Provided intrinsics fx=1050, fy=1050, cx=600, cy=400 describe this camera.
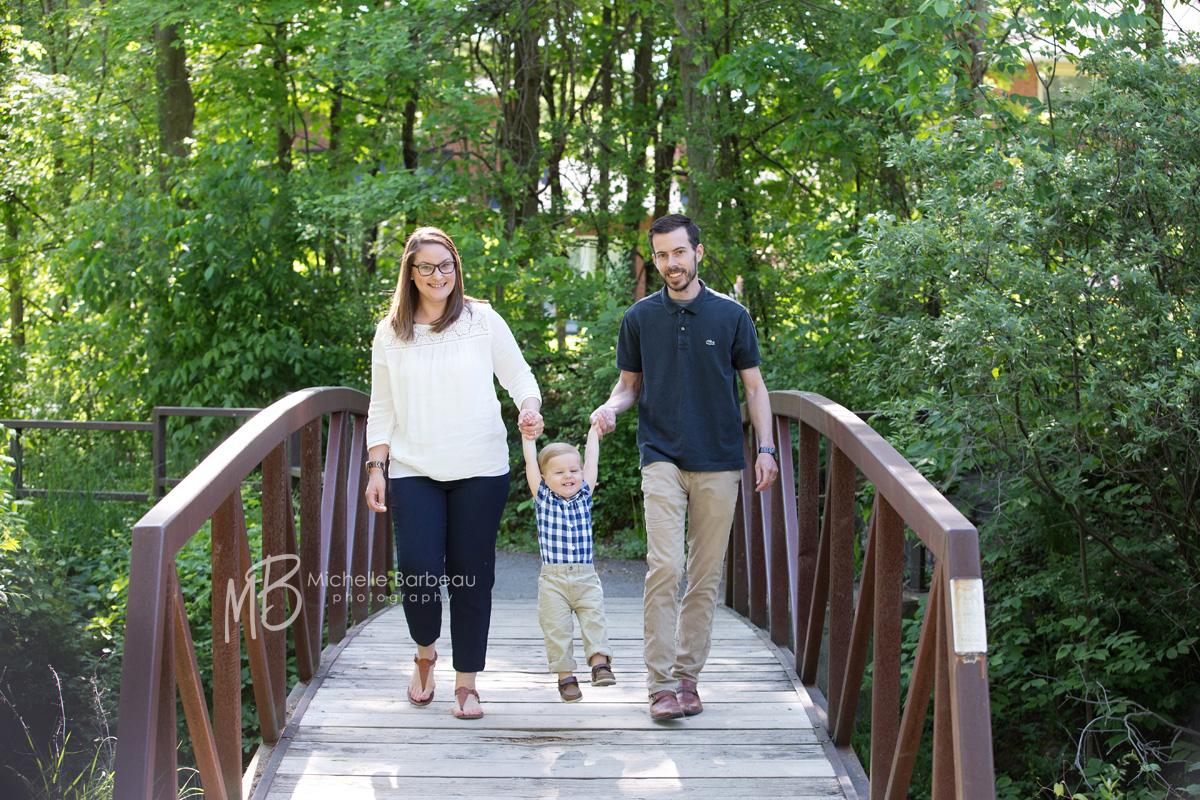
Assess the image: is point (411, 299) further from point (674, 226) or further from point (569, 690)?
point (569, 690)

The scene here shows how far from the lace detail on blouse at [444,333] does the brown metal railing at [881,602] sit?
112 centimetres

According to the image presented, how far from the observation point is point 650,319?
3.30 meters

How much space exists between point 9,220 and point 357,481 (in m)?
9.80

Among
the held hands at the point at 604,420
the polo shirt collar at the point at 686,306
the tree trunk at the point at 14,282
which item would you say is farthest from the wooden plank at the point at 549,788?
the tree trunk at the point at 14,282

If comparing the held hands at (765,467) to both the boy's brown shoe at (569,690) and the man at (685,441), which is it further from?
the boy's brown shoe at (569,690)

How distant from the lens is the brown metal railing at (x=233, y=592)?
204 cm

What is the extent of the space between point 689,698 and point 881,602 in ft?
2.96

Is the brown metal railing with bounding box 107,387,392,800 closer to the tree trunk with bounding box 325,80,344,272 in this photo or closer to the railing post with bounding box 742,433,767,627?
the railing post with bounding box 742,433,767,627

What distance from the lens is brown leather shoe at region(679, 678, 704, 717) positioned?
3.29 meters

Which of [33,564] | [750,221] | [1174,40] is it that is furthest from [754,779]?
[750,221]

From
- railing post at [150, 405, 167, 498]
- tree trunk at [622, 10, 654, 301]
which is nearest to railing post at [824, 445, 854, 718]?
railing post at [150, 405, 167, 498]

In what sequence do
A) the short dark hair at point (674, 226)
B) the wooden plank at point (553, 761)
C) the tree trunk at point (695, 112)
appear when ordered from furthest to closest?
the tree trunk at point (695, 112), the short dark hair at point (674, 226), the wooden plank at point (553, 761)

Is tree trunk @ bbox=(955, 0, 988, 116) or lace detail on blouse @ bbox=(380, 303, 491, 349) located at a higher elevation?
tree trunk @ bbox=(955, 0, 988, 116)

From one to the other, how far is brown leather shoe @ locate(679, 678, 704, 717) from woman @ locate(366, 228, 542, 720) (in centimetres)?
63
